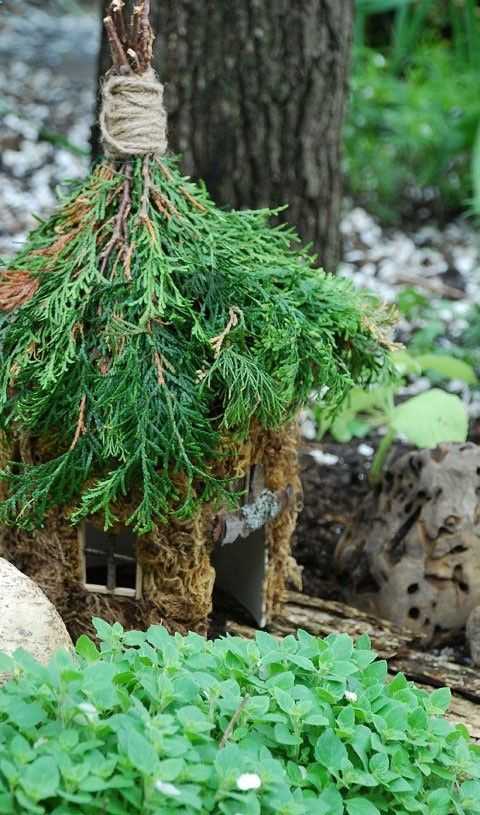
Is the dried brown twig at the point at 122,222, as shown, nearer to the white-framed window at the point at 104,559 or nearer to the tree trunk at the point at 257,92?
the white-framed window at the point at 104,559

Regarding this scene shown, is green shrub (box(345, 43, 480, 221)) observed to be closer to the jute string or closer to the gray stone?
the jute string

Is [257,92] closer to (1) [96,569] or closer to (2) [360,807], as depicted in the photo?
(1) [96,569]

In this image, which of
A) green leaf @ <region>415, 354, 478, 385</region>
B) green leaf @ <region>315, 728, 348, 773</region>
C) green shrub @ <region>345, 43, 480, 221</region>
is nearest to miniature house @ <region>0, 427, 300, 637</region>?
green leaf @ <region>315, 728, 348, 773</region>

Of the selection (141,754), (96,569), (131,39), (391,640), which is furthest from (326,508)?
(141,754)

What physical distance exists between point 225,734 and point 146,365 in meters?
0.72

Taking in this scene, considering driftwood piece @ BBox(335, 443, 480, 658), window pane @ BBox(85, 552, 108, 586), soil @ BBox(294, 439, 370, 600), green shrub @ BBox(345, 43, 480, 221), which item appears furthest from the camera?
green shrub @ BBox(345, 43, 480, 221)

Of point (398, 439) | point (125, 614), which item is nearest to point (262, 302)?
point (125, 614)

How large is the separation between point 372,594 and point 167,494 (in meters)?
0.98

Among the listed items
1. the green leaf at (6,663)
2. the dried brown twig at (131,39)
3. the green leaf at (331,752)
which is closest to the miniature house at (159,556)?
the green leaf at (6,663)

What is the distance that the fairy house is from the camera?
208 cm

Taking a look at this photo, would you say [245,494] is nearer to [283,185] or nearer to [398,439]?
[283,185]

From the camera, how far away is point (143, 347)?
2.10 m

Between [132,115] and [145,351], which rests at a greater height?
[132,115]

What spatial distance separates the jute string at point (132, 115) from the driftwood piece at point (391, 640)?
1.11 meters
